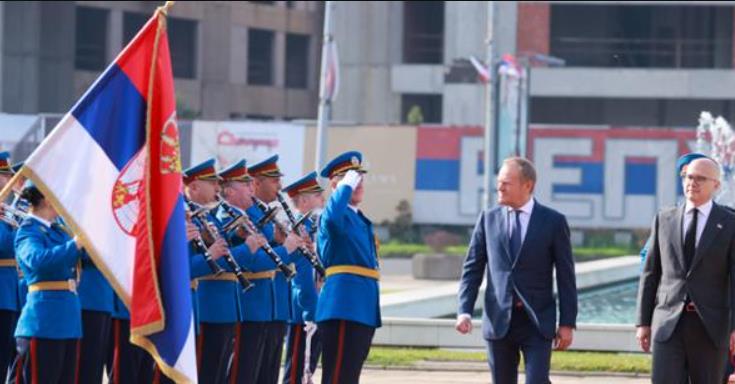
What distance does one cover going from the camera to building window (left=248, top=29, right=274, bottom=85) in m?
67.7

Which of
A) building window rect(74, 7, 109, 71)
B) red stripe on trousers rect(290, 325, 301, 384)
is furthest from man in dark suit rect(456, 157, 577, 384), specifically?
building window rect(74, 7, 109, 71)

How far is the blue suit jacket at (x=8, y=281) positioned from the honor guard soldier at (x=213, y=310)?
1.37 m

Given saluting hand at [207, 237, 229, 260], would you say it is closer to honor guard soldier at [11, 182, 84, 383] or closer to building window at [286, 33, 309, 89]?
honor guard soldier at [11, 182, 84, 383]

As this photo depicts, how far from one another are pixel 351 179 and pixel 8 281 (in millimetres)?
2591

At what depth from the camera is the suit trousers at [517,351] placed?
374 inches

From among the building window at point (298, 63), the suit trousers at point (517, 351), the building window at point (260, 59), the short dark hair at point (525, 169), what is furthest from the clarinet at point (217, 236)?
the building window at point (298, 63)

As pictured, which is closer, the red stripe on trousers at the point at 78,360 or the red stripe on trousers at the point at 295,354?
the red stripe on trousers at the point at 78,360

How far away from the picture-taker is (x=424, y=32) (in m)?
63.8

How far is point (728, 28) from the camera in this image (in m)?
59.5

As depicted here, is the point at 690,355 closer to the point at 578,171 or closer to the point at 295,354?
the point at 295,354

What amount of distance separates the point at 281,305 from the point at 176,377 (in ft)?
10.7

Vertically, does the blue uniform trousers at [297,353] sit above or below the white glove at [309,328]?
below

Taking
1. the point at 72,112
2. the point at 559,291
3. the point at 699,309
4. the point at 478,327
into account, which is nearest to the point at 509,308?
the point at 559,291

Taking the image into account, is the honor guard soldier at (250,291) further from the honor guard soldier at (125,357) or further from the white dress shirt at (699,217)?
the white dress shirt at (699,217)
